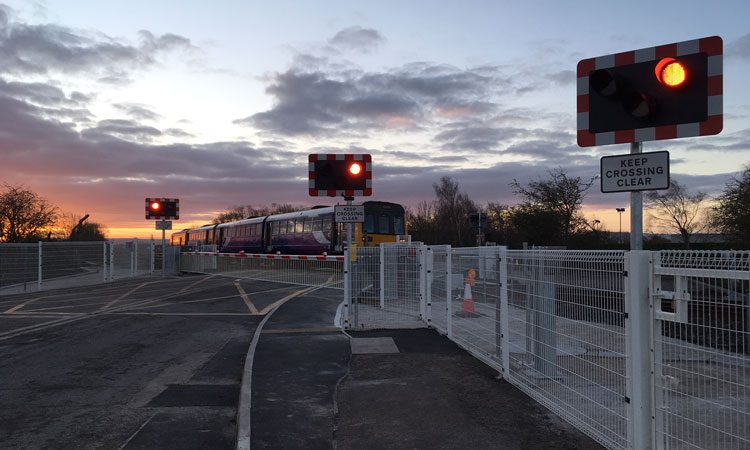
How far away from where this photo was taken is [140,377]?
24.6ft

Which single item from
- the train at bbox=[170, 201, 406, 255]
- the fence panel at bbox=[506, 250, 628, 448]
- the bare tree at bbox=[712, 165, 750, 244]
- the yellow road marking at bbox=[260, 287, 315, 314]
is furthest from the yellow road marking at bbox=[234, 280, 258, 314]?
the bare tree at bbox=[712, 165, 750, 244]

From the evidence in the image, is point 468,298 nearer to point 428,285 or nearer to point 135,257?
point 428,285

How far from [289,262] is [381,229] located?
9.32 meters

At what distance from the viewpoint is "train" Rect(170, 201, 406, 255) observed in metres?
28.4

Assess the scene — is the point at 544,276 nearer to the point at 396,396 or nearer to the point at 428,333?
the point at 396,396

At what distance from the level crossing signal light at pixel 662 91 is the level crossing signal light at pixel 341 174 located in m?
6.26

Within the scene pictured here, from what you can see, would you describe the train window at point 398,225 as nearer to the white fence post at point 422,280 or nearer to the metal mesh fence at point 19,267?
the metal mesh fence at point 19,267

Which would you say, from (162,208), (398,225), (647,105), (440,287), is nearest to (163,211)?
(162,208)

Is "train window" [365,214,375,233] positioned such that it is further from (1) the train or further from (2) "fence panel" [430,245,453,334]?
(2) "fence panel" [430,245,453,334]

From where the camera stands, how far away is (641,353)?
13.3 ft

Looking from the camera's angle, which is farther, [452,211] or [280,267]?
[452,211]

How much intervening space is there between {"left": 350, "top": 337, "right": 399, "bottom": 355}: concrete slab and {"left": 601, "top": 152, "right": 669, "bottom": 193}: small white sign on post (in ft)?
15.4

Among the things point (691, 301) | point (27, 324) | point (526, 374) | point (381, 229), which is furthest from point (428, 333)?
point (381, 229)

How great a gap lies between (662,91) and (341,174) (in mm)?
6899
